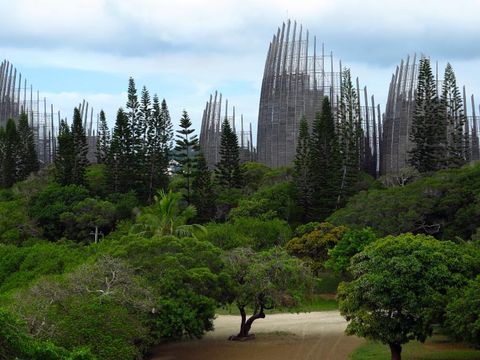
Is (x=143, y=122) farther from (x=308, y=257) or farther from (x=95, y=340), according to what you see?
(x=95, y=340)

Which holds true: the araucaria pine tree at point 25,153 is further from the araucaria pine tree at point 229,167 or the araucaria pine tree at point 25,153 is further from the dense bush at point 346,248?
the dense bush at point 346,248

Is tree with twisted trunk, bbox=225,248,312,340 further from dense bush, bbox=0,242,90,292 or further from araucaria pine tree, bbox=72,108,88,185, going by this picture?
araucaria pine tree, bbox=72,108,88,185

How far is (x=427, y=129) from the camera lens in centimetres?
4900

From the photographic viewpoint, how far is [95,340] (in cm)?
2125

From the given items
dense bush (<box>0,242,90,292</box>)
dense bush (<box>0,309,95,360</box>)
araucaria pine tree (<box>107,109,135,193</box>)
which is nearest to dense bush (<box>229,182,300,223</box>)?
araucaria pine tree (<box>107,109,135,193</box>)

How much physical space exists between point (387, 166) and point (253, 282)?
28848mm

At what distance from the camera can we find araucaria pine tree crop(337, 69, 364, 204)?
1881 inches

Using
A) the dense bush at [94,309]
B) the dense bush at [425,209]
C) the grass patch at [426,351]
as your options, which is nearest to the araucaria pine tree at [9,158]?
the dense bush at [425,209]

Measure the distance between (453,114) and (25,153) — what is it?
27.8 metres

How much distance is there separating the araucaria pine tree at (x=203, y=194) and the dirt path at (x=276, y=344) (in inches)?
569

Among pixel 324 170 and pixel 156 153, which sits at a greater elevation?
pixel 156 153

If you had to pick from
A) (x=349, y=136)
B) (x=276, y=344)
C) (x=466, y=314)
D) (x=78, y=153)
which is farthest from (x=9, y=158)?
(x=466, y=314)

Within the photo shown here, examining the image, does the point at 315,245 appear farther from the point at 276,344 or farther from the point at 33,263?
the point at 33,263

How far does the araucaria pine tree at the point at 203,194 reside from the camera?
46.1 metres
